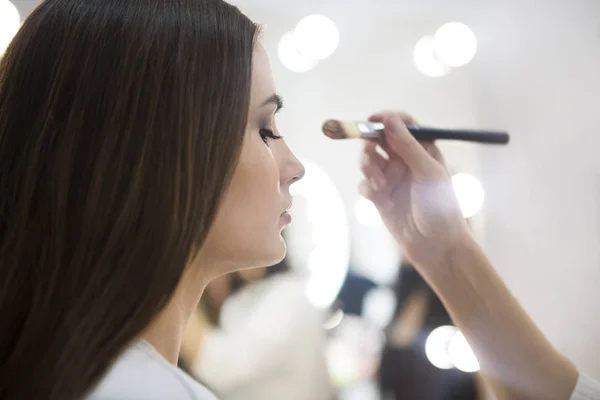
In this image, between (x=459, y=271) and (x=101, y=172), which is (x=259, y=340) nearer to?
(x=459, y=271)

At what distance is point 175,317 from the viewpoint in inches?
16.4

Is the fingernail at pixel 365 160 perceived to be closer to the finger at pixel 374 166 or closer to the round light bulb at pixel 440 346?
the finger at pixel 374 166

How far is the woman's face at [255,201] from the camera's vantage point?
1.36 feet

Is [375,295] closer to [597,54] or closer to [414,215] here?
[414,215]

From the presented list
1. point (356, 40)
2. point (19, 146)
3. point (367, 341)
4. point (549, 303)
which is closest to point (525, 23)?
point (356, 40)

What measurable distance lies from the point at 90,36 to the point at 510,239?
0.51m

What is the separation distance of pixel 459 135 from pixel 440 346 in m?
0.25

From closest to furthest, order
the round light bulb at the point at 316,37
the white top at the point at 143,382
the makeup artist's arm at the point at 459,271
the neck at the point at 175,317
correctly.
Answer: the white top at the point at 143,382 → the neck at the point at 175,317 → the makeup artist's arm at the point at 459,271 → the round light bulb at the point at 316,37

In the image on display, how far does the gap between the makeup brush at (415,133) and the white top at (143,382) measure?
0.27 metres

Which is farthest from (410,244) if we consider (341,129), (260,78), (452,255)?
(260,78)

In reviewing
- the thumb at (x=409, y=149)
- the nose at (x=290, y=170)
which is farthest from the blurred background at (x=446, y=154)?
the nose at (x=290, y=170)

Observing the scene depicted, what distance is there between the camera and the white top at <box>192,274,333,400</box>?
668 millimetres

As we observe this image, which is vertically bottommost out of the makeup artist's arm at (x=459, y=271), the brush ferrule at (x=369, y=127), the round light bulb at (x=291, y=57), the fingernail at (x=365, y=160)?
the makeup artist's arm at (x=459, y=271)

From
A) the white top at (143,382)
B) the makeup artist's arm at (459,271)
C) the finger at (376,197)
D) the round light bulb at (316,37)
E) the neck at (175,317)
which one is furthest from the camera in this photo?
the round light bulb at (316,37)
